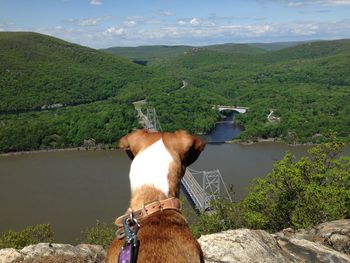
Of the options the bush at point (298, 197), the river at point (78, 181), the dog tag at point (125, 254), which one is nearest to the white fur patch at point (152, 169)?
the dog tag at point (125, 254)

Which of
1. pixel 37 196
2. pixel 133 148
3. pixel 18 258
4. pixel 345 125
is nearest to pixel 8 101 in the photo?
pixel 37 196

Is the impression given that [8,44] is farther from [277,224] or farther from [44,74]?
[277,224]

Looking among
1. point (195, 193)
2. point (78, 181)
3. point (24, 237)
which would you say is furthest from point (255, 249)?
point (78, 181)

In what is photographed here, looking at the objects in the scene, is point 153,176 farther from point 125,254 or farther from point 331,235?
point 331,235

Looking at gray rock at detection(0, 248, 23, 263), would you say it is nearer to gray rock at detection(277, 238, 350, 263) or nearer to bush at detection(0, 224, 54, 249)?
gray rock at detection(277, 238, 350, 263)

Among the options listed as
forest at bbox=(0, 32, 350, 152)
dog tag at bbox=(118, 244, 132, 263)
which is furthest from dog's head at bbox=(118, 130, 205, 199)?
forest at bbox=(0, 32, 350, 152)

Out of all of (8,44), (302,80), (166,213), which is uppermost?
(166,213)

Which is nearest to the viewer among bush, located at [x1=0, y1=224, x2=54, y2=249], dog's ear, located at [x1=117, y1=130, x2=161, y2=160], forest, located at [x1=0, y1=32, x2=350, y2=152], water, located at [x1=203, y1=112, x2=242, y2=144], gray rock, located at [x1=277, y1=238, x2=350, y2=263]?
dog's ear, located at [x1=117, y1=130, x2=161, y2=160]
